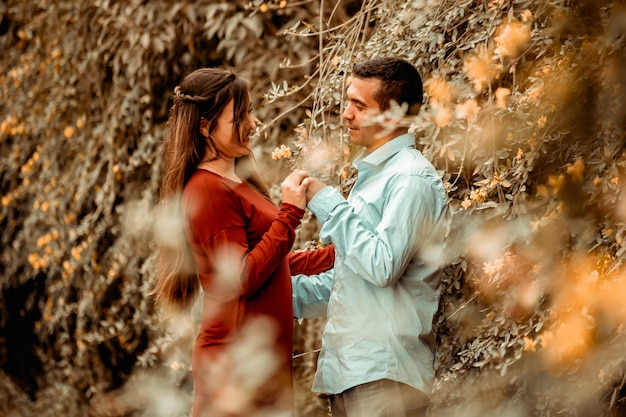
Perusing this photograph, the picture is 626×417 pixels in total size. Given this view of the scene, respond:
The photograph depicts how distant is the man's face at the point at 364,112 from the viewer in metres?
2.19

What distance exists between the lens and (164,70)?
4398 mm

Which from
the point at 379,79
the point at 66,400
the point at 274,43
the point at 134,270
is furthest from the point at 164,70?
the point at 379,79

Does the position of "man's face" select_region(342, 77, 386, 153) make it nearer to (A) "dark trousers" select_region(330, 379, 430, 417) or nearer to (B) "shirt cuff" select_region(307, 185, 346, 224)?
(B) "shirt cuff" select_region(307, 185, 346, 224)

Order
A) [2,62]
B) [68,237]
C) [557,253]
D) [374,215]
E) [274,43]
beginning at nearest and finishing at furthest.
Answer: [557,253] < [374,215] < [274,43] < [68,237] < [2,62]

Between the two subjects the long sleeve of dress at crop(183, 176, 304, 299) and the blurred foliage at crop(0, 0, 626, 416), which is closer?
the blurred foliage at crop(0, 0, 626, 416)

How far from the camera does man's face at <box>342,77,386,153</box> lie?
2193mm

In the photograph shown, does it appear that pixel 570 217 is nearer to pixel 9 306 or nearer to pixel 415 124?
pixel 415 124

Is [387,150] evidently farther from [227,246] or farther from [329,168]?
[329,168]

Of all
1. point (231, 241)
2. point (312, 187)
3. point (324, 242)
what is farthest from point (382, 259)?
point (231, 241)

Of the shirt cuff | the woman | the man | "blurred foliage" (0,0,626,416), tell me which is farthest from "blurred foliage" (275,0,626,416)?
the woman

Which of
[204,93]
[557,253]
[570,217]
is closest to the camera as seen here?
[570,217]

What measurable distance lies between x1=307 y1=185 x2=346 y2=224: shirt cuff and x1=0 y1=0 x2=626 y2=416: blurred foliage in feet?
0.92

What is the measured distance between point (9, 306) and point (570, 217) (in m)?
4.89

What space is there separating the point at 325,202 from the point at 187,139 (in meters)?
0.45
